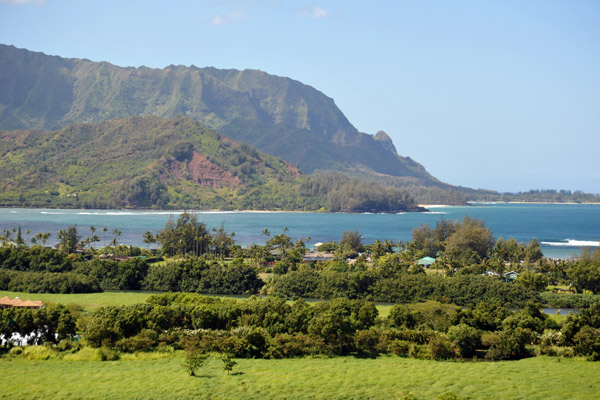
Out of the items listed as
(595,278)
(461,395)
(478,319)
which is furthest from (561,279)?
(461,395)

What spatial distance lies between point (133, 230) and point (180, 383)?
106595 mm

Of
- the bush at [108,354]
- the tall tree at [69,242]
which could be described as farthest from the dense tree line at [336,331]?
the tall tree at [69,242]

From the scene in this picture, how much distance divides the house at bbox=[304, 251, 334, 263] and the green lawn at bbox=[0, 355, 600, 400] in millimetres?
48893

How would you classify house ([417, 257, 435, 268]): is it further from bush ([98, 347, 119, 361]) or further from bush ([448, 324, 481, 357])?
bush ([98, 347, 119, 361])

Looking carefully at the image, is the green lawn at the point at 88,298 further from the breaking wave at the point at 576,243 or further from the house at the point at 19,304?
the breaking wave at the point at 576,243

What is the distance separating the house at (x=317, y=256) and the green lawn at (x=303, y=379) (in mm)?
48893

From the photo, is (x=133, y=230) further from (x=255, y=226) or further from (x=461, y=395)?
(x=461, y=395)

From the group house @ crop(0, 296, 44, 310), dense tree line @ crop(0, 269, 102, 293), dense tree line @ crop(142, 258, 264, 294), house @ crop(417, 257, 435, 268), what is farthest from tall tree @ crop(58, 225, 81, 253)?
house @ crop(417, 257, 435, 268)

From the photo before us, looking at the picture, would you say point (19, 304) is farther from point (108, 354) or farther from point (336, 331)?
point (336, 331)

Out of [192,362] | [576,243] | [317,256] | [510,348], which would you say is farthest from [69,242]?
[576,243]

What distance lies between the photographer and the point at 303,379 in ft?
107

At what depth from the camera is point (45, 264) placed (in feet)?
231

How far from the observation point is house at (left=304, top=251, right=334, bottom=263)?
281 feet

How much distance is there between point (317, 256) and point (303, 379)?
192 feet
